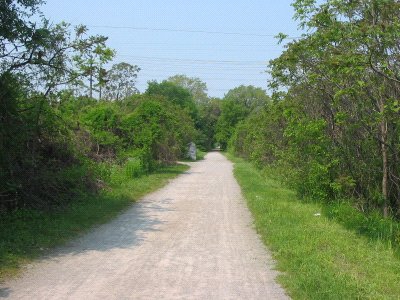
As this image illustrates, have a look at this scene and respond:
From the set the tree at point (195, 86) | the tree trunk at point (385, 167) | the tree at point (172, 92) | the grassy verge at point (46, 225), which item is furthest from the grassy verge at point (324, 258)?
the tree at point (195, 86)

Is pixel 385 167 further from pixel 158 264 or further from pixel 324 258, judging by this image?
pixel 158 264

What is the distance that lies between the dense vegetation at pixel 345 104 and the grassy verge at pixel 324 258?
172cm

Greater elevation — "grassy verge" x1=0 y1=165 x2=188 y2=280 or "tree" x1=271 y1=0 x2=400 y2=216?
"tree" x1=271 y1=0 x2=400 y2=216

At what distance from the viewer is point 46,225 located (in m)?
10.1

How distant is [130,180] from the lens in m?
21.4

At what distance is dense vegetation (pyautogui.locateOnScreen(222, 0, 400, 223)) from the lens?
30.7 ft

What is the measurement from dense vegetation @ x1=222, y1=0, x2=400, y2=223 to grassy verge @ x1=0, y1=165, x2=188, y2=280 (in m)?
5.95

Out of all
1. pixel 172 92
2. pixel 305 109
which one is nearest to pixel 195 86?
pixel 172 92

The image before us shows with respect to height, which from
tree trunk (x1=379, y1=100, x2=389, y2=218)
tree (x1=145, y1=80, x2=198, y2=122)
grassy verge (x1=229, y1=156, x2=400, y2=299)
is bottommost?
grassy verge (x1=229, y1=156, x2=400, y2=299)

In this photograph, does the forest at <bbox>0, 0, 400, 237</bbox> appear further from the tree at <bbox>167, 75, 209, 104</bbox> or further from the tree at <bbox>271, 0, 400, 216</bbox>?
the tree at <bbox>167, 75, 209, 104</bbox>

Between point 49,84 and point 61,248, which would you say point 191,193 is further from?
point 61,248

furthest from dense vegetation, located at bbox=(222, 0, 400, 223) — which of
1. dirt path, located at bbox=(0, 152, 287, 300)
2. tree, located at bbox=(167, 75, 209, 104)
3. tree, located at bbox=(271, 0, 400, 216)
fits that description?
tree, located at bbox=(167, 75, 209, 104)

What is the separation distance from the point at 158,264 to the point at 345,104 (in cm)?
821

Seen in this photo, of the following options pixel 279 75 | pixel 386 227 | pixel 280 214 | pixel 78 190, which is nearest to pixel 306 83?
pixel 279 75
